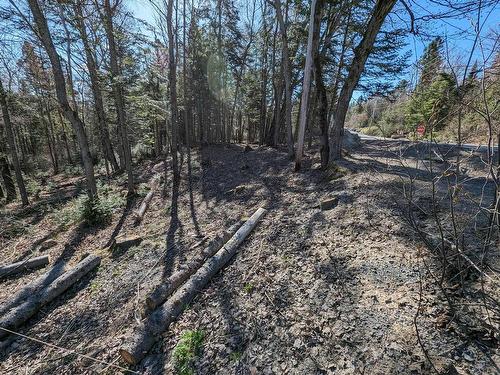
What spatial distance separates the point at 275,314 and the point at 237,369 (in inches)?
28.2

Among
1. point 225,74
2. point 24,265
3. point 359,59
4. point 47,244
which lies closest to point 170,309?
point 24,265

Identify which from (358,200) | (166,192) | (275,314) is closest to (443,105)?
(275,314)

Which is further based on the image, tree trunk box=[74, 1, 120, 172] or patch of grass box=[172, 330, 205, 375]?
tree trunk box=[74, 1, 120, 172]

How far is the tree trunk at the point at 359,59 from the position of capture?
5902 mm

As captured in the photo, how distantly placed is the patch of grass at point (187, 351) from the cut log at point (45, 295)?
2803mm

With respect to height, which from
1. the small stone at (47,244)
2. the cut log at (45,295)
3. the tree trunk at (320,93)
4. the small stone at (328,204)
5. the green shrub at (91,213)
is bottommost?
the small stone at (47,244)

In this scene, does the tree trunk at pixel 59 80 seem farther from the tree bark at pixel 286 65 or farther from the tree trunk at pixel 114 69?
the tree bark at pixel 286 65

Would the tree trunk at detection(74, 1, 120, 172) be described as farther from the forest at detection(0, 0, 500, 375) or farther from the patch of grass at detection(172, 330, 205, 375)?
the patch of grass at detection(172, 330, 205, 375)

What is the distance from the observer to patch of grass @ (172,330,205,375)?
8.26 ft

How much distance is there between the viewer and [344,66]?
10.8 m

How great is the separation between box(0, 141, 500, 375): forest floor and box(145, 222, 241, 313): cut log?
360 mm

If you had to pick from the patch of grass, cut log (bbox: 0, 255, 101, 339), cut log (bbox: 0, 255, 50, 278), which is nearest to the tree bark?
cut log (bbox: 0, 255, 101, 339)

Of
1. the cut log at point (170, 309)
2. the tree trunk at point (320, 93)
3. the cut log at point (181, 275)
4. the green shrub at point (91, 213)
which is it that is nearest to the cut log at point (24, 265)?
the green shrub at point (91, 213)

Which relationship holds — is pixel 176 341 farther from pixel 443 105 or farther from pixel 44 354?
pixel 443 105
